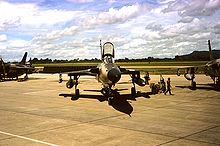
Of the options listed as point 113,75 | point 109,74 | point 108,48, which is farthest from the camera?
point 108,48

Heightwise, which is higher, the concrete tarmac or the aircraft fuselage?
the aircraft fuselage

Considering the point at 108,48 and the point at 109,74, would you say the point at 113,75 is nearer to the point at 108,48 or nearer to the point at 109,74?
the point at 109,74

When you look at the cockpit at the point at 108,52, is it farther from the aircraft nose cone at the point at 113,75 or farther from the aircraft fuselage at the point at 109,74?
the aircraft nose cone at the point at 113,75

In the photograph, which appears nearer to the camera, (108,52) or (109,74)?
(109,74)

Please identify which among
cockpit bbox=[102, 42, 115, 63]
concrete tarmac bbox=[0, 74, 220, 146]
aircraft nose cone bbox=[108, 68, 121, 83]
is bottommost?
concrete tarmac bbox=[0, 74, 220, 146]

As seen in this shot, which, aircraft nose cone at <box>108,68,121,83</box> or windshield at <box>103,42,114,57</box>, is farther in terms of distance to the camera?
windshield at <box>103,42,114,57</box>

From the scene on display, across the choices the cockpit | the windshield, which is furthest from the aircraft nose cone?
the windshield

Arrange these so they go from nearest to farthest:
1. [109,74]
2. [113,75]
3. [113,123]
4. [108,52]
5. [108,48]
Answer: [113,123]
[113,75]
[109,74]
[108,52]
[108,48]

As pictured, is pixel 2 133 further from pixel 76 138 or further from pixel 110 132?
pixel 110 132

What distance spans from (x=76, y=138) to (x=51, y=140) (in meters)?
1.04

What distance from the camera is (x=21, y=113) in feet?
59.2

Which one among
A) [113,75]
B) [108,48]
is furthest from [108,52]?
[113,75]

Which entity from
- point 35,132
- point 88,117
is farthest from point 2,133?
point 88,117

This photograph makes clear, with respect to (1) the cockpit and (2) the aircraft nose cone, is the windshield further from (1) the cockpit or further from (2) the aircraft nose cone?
(2) the aircraft nose cone
